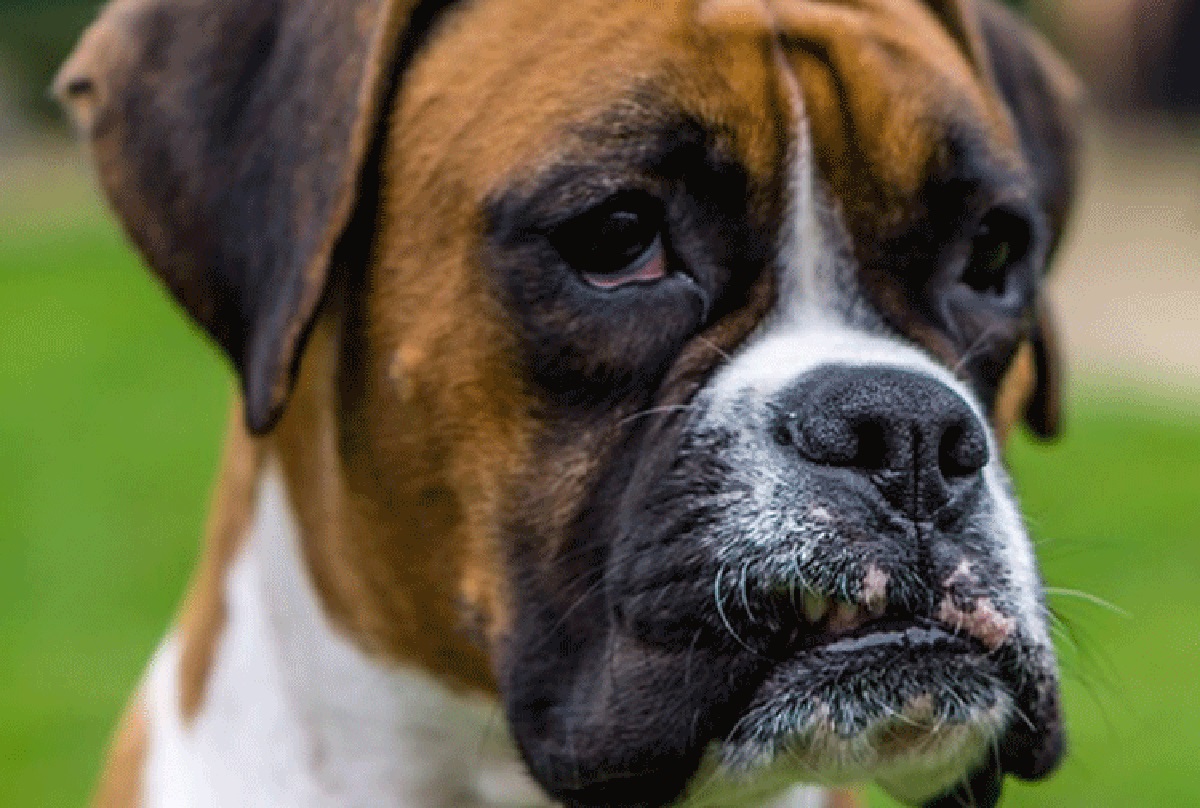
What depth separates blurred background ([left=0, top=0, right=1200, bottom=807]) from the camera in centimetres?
623

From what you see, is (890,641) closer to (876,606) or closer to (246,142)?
(876,606)

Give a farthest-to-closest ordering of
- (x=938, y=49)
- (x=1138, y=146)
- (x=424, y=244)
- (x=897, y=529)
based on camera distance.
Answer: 1. (x=1138, y=146)
2. (x=938, y=49)
3. (x=424, y=244)
4. (x=897, y=529)

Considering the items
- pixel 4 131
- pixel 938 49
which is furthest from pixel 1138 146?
pixel 938 49

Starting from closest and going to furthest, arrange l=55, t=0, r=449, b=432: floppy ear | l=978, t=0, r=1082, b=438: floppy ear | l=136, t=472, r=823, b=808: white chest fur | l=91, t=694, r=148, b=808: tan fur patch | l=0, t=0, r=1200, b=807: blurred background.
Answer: l=55, t=0, r=449, b=432: floppy ear
l=136, t=472, r=823, b=808: white chest fur
l=91, t=694, r=148, b=808: tan fur patch
l=978, t=0, r=1082, b=438: floppy ear
l=0, t=0, r=1200, b=807: blurred background

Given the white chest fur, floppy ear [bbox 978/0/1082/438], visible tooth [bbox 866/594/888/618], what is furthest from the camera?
floppy ear [bbox 978/0/1082/438]

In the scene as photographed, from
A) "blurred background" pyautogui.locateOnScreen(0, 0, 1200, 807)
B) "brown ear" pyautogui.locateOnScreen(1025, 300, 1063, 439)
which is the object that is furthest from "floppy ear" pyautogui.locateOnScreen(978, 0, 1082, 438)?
"blurred background" pyautogui.locateOnScreen(0, 0, 1200, 807)

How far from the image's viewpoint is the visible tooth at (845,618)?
2896mm

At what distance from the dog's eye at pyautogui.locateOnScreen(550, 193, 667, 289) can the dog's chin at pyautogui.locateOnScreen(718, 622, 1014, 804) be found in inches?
23.9

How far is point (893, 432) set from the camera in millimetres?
A: 2893

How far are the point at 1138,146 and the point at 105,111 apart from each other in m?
13.0

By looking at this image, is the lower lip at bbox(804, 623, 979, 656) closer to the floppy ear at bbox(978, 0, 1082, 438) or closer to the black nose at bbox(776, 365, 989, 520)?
the black nose at bbox(776, 365, 989, 520)

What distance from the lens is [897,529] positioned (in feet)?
9.45

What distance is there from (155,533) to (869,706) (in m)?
5.60

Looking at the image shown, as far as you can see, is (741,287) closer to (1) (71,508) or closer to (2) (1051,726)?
(2) (1051,726)
